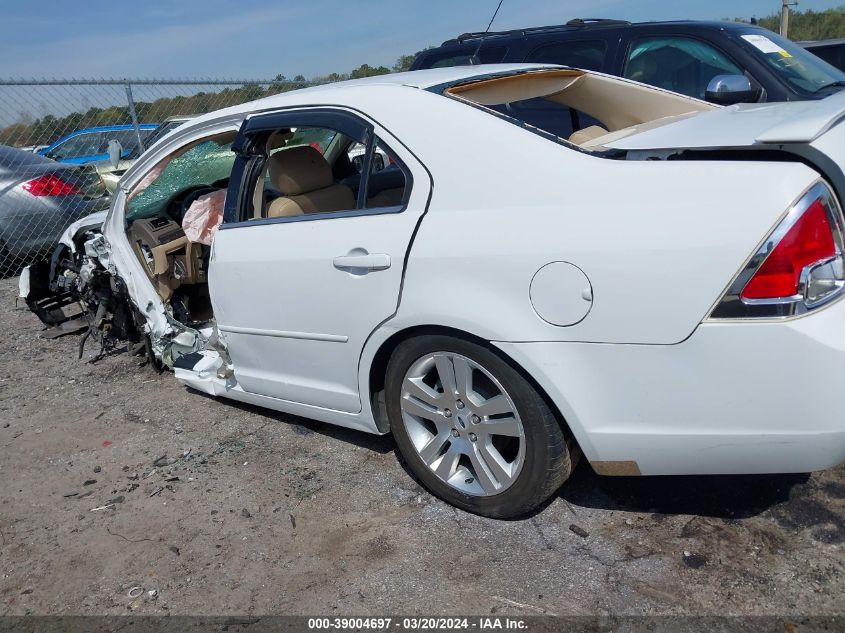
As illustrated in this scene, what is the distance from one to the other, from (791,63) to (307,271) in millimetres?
4395

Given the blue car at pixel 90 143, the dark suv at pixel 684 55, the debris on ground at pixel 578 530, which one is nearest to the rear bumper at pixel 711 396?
the debris on ground at pixel 578 530

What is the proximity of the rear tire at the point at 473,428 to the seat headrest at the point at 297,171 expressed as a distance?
1.18 metres

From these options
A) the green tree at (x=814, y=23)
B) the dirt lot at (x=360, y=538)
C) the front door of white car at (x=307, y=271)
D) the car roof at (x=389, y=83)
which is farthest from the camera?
the green tree at (x=814, y=23)

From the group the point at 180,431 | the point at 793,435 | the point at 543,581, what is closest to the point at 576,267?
the point at 793,435

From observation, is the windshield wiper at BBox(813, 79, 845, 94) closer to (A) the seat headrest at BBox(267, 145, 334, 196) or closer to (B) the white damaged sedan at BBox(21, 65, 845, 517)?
(B) the white damaged sedan at BBox(21, 65, 845, 517)

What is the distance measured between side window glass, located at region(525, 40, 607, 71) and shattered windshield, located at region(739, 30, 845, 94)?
3.46ft

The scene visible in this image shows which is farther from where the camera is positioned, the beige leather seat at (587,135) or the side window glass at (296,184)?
the side window glass at (296,184)

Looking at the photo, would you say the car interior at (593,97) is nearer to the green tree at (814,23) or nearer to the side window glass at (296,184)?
the side window glass at (296,184)

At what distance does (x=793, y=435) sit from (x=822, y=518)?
76 centimetres

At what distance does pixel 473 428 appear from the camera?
9.35ft

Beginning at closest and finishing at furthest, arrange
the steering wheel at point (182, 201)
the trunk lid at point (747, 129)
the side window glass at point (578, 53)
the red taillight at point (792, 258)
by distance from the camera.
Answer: the red taillight at point (792, 258) < the trunk lid at point (747, 129) < the steering wheel at point (182, 201) < the side window glass at point (578, 53)

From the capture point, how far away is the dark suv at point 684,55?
536 centimetres

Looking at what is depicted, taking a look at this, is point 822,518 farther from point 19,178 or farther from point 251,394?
point 19,178

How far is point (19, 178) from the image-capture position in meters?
7.96
